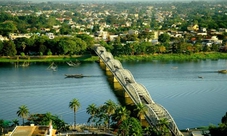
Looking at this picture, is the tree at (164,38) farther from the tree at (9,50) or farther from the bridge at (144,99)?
the bridge at (144,99)

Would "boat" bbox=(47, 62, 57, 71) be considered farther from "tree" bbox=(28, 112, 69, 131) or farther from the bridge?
"tree" bbox=(28, 112, 69, 131)

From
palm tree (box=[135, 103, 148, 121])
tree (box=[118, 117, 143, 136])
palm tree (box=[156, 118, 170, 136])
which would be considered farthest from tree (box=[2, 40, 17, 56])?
palm tree (box=[156, 118, 170, 136])

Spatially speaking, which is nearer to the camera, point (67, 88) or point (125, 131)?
point (125, 131)

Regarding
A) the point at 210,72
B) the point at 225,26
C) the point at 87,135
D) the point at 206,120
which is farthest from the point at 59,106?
the point at 225,26

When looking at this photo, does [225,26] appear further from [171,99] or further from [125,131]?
[125,131]

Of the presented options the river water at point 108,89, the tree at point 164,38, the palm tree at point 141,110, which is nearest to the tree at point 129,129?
the palm tree at point 141,110

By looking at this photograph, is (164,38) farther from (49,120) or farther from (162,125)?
(162,125)

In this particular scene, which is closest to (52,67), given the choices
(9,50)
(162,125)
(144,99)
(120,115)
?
(9,50)

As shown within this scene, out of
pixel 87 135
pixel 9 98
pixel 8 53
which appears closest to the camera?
pixel 87 135
